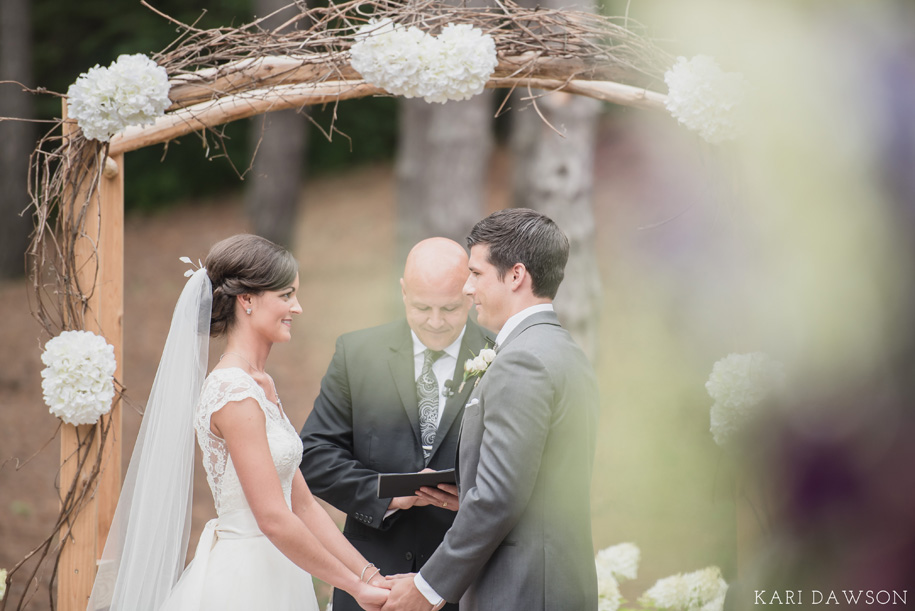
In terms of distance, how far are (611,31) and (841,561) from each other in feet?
10.2

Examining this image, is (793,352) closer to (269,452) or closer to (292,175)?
(269,452)

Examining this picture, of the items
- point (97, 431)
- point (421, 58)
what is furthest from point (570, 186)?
point (97, 431)

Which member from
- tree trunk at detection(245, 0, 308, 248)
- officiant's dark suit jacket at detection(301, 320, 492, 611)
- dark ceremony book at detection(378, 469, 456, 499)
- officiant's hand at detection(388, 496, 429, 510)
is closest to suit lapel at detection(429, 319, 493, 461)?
officiant's dark suit jacket at detection(301, 320, 492, 611)

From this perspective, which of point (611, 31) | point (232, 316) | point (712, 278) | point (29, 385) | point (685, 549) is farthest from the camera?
point (29, 385)

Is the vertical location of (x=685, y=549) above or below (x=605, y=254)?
below

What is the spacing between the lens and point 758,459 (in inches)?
15.9

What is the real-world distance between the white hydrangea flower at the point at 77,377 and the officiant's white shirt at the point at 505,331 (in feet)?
4.63

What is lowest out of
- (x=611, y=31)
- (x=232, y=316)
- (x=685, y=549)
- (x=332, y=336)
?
(x=685, y=549)

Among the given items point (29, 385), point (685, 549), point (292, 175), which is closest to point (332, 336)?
point (292, 175)

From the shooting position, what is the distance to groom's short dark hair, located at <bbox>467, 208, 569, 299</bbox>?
2518 mm

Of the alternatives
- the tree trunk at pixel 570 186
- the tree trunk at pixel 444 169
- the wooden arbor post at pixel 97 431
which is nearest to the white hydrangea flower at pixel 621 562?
the wooden arbor post at pixel 97 431

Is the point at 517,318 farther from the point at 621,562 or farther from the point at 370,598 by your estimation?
the point at 621,562

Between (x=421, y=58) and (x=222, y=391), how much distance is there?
1406 mm

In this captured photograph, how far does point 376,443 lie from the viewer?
320cm
